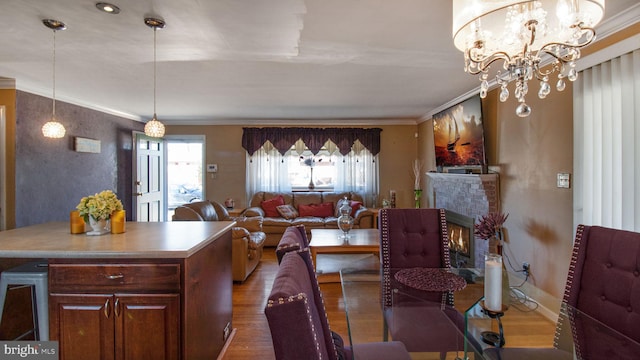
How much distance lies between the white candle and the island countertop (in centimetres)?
150

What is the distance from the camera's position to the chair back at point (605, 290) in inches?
53.5

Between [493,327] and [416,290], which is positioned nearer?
[493,327]

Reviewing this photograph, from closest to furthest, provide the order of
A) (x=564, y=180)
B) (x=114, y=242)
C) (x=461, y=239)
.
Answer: (x=114, y=242) < (x=564, y=180) < (x=461, y=239)

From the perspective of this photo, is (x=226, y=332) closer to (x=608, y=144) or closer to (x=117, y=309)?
(x=117, y=309)

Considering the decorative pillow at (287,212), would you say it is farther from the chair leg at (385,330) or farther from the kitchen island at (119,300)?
the kitchen island at (119,300)

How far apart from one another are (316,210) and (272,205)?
85 cm

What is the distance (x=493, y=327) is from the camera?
1598 millimetres

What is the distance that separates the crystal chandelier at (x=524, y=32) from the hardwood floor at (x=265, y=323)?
43.3 inches

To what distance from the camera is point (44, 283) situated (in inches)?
66.2

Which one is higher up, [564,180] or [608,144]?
[608,144]

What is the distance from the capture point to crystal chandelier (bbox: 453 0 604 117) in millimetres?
1441

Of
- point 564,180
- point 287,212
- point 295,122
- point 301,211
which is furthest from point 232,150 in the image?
point 564,180

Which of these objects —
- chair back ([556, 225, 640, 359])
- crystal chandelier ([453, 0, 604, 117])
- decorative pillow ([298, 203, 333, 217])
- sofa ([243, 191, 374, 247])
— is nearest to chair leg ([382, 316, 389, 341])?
chair back ([556, 225, 640, 359])

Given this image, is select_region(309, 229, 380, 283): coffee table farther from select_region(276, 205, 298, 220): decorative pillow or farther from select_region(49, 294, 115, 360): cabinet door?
select_region(49, 294, 115, 360): cabinet door
